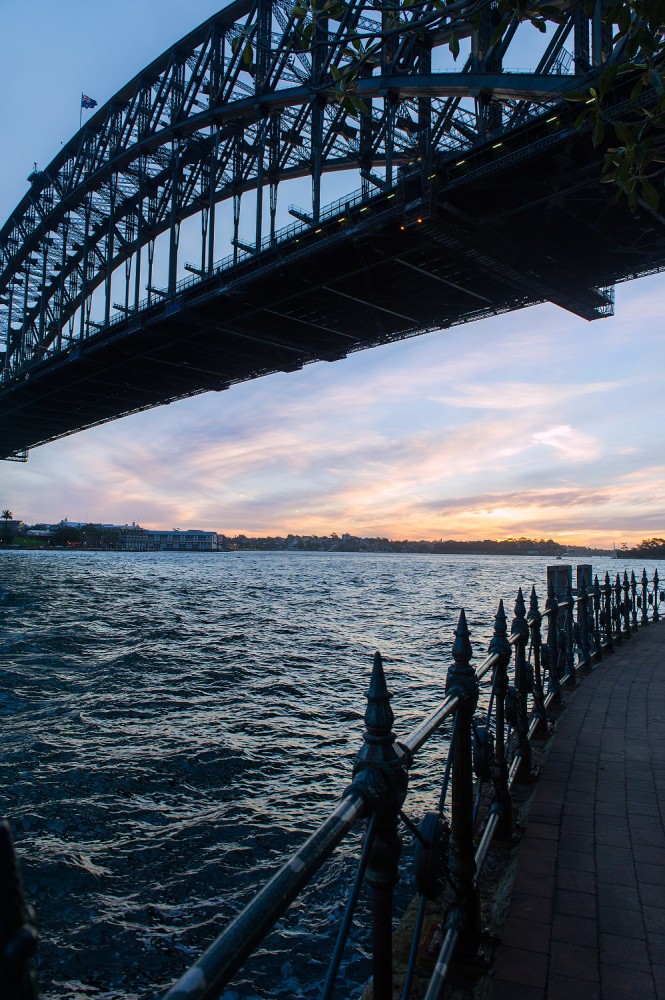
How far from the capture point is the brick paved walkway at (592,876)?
2561 mm

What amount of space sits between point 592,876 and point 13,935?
3.51 m

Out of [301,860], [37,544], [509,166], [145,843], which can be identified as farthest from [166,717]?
[37,544]

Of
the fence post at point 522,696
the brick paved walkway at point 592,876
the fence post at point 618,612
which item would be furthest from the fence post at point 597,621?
the fence post at point 522,696

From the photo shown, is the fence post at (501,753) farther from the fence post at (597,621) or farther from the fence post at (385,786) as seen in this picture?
the fence post at (597,621)

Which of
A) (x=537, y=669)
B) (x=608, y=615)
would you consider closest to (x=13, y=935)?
(x=537, y=669)

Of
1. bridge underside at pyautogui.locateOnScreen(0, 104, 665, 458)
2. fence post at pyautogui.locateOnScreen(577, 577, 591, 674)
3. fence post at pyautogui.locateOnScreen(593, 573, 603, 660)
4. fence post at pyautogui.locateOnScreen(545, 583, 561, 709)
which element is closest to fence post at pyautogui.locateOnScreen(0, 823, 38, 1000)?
fence post at pyautogui.locateOnScreen(545, 583, 561, 709)

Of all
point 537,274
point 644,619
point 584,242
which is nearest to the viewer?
point 644,619

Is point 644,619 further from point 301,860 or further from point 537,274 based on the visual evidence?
point 537,274

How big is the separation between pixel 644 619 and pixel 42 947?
13.1 metres

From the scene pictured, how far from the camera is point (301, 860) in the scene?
3.97 ft

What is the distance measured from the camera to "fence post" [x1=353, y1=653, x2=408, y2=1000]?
5.32 ft

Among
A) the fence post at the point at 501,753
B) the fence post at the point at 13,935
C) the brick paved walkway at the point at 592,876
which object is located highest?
the fence post at the point at 13,935

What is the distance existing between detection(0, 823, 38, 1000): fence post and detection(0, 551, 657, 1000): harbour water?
160 inches

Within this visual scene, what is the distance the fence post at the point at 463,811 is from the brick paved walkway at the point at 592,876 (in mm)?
229
